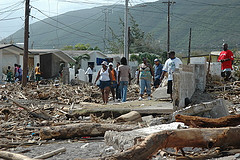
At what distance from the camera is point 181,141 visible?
4.59 m

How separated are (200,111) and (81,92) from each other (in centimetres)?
1207

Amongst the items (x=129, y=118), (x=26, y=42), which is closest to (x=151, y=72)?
(x=129, y=118)

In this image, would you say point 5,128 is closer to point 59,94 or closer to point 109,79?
point 109,79

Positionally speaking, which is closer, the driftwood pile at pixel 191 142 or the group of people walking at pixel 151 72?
the driftwood pile at pixel 191 142

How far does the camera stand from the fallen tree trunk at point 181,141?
161 inches

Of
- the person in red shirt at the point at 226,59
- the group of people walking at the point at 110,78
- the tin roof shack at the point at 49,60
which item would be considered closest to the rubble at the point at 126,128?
the group of people walking at the point at 110,78

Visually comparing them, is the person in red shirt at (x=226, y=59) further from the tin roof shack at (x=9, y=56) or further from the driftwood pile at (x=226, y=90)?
the tin roof shack at (x=9, y=56)

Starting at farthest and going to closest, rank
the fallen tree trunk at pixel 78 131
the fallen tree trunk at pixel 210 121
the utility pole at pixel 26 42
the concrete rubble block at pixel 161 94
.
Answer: the utility pole at pixel 26 42
the concrete rubble block at pixel 161 94
the fallen tree trunk at pixel 78 131
the fallen tree trunk at pixel 210 121

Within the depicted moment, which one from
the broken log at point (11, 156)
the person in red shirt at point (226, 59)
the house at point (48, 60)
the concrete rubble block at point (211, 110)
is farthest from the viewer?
the house at point (48, 60)

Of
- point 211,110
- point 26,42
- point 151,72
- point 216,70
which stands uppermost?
point 26,42

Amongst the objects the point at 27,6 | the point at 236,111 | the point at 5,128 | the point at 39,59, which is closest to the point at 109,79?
the point at 236,111

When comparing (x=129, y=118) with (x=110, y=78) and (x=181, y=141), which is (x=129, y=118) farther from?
(x=110, y=78)

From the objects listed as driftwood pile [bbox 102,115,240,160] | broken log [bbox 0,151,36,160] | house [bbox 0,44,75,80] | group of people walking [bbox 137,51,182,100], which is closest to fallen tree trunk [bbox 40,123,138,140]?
broken log [bbox 0,151,36,160]

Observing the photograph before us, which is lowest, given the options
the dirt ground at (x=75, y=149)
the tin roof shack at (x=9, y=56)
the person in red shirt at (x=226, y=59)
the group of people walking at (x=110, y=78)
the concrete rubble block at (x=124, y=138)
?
the dirt ground at (x=75, y=149)
